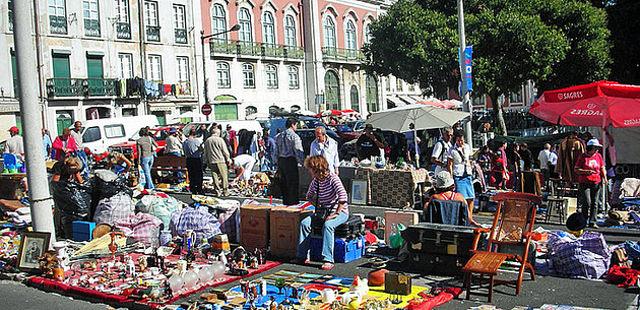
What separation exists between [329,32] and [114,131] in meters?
25.6

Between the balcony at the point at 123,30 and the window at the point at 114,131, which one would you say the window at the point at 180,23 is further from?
the window at the point at 114,131

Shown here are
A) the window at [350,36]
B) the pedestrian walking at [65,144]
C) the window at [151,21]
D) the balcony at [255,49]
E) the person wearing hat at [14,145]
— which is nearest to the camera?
the pedestrian walking at [65,144]

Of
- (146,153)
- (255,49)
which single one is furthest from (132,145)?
(255,49)

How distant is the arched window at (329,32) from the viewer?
49594 mm

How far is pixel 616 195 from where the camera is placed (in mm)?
13961

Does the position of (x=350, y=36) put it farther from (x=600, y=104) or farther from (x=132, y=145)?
(x=600, y=104)

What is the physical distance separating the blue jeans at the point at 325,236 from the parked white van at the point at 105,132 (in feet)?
61.1

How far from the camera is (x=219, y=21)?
41844mm

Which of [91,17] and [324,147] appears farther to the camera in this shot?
[91,17]

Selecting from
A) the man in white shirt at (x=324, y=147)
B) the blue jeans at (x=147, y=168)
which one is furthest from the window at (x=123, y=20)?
the man in white shirt at (x=324, y=147)

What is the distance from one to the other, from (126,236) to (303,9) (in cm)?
3894

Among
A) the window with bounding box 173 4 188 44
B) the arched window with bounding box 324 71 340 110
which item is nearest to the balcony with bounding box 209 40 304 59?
the window with bounding box 173 4 188 44

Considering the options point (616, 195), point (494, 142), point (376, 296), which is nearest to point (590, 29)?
point (494, 142)

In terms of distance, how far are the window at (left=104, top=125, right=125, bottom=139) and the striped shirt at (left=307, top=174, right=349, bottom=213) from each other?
1967 cm
